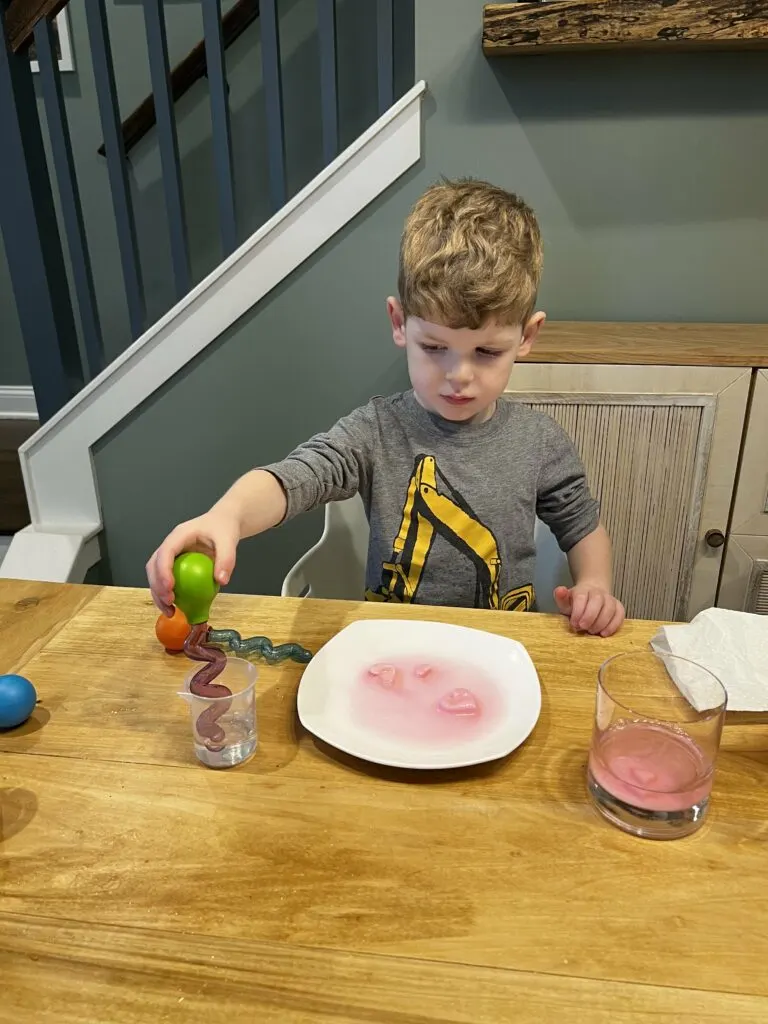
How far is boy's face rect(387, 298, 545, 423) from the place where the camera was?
0.95 m

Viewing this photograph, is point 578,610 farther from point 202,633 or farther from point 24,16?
point 24,16

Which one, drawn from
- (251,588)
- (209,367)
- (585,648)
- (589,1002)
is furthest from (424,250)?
(251,588)

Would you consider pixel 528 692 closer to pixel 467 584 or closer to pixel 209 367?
pixel 467 584

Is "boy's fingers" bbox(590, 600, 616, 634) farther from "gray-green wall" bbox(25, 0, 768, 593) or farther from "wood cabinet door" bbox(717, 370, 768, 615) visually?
"gray-green wall" bbox(25, 0, 768, 593)

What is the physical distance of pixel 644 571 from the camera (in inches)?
62.4

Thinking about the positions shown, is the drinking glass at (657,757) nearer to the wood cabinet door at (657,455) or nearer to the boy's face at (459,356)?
the boy's face at (459,356)

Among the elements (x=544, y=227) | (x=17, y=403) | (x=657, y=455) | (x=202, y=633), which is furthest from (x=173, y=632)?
(x=17, y=403)

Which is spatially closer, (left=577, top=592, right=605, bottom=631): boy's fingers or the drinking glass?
the drinking glass

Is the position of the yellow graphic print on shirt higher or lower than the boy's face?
lower

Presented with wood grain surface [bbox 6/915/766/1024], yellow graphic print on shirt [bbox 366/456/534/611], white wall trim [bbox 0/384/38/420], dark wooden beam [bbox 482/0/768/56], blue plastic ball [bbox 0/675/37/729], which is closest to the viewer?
wood grain surface [bbox 6/915/766/1024]

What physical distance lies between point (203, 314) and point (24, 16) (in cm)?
69

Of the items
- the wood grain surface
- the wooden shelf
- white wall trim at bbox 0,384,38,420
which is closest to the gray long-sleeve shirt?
the wooden shelf

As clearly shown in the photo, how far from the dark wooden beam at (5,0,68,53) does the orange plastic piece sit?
1.47 m

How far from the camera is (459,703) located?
699mm
